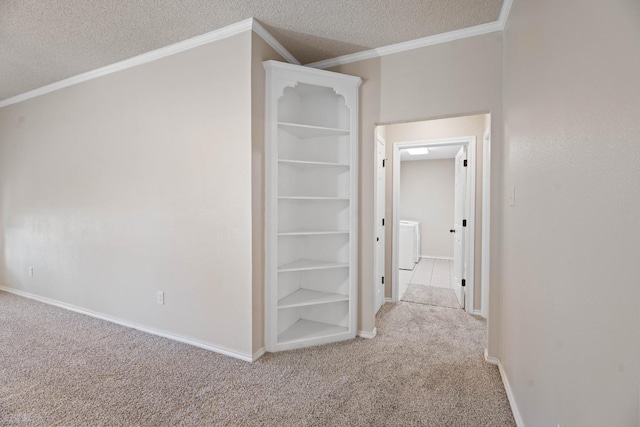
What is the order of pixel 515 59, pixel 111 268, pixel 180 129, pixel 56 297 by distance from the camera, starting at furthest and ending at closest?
1. pixel 56 297
2. pixel 111 268
3. pixel 180 129
4. pixel 515 59

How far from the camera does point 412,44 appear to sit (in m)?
2.46

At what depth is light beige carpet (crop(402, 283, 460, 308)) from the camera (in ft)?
12.1

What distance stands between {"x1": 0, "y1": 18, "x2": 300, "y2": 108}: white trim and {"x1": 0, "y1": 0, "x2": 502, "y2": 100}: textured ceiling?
0.05 metres

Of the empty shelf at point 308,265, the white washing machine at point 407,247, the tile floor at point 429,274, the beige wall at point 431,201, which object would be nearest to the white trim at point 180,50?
the empty shelf at point 308,265

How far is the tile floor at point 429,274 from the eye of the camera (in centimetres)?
460

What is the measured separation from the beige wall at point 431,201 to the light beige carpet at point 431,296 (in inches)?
108

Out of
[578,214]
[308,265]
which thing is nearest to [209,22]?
[308,265]

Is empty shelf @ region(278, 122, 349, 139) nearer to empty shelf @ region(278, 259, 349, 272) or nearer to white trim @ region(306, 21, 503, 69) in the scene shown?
white trim @ region(306, 21, 503, 69)

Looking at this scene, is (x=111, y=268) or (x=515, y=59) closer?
(x=515, y=59)

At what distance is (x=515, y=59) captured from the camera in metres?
1.83

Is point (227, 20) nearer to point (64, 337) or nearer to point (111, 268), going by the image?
point (111, 268)

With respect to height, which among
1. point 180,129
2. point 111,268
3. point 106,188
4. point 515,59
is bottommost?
point 111,268

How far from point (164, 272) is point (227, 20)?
2233 mm

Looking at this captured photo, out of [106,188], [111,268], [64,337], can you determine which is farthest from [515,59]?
[64,337]
